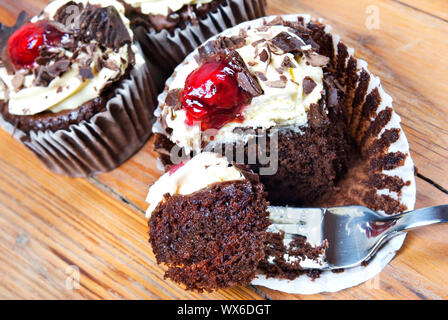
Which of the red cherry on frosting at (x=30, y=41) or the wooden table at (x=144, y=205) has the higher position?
the red cherry on frosting at (x=30, y=41)

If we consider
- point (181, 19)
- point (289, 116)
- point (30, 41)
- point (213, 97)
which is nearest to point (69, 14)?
point (30, 41)

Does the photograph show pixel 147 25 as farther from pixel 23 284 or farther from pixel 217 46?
pixel 23 284

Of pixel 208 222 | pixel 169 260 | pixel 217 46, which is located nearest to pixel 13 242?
pixel 169 260

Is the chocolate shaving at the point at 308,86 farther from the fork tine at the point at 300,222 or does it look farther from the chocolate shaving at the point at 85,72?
the chocolate shaving at the point at 85,72

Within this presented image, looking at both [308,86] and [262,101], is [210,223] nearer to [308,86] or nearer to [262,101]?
[262,101]

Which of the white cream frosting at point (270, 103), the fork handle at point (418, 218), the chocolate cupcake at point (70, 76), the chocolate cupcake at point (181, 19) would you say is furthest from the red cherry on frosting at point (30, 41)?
the fork handle at point (418, 218)
